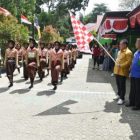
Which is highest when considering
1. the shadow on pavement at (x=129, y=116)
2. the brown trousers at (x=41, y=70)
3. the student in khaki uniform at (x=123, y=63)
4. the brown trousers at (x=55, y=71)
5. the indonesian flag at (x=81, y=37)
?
the indonesian flag at (x=81, y=37)

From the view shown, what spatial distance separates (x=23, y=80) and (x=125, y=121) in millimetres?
8486

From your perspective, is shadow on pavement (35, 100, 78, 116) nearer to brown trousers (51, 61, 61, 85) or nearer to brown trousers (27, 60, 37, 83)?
brown trousers (51, 61, 61, 85)

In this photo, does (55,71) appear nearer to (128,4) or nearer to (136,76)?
(136,76)

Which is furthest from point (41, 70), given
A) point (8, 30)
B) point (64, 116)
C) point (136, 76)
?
point (64, 116)

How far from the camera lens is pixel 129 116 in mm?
9352

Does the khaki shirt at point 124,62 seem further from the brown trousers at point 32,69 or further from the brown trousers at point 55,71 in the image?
the brown trousers at point 32,69

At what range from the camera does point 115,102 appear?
37.3 feet

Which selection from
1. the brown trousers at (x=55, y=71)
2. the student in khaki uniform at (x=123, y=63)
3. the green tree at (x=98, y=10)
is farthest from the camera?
the green tree at (x=98, y=10)

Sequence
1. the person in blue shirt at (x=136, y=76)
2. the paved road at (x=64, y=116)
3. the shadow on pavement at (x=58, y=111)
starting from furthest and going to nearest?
the person in blue shirt at (x=136, y=76), the shadow on pavement at (x=58, y=111), the paved road at (x=64, y=116)

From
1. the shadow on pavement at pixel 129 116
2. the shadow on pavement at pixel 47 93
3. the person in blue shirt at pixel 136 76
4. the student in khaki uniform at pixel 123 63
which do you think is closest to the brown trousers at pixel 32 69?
the shadow on pavement at pixel 47 93

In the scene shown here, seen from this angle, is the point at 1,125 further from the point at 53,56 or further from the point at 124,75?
the point at 53,56

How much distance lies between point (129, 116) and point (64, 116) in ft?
5.07

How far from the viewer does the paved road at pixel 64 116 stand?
754cm

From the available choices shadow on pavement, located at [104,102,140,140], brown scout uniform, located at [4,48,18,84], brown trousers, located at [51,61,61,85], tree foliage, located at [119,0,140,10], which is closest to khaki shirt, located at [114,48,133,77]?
shadow on pavement, located at [104,102,140,140]
